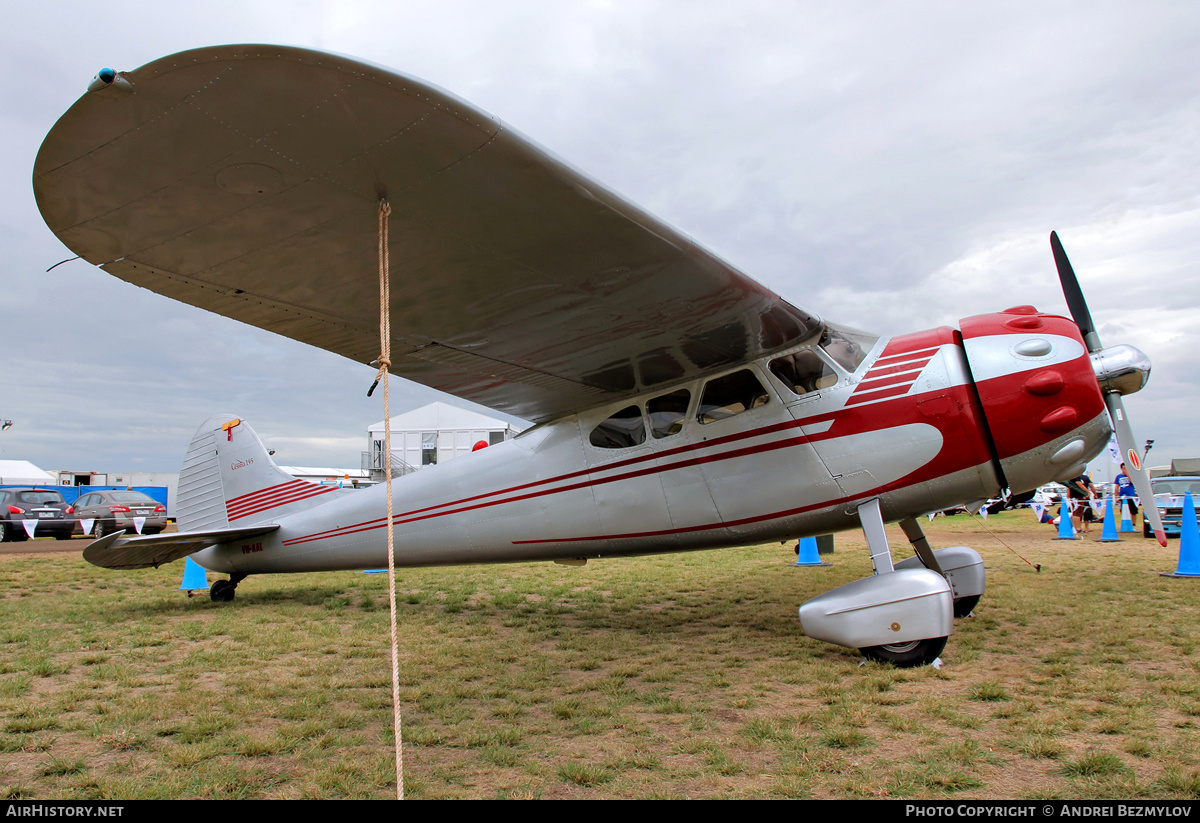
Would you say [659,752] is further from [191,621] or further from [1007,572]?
[1007,572]

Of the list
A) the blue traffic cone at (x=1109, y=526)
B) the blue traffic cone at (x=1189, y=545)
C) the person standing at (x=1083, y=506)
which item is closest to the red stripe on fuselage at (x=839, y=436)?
the blue traffic cone at (x=1189, y=545)

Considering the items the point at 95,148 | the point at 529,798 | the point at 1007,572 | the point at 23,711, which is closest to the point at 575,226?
the point at 95,148

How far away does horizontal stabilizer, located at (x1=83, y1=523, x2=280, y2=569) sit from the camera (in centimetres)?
671

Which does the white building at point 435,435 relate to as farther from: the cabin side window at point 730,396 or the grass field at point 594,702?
the cabin side window at point 730,396

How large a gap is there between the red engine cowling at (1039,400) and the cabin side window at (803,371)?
95cm

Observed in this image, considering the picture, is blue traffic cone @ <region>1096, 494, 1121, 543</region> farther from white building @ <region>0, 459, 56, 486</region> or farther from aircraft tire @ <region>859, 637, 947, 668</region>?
white building @ <region>0, 459, 56, 486</region>

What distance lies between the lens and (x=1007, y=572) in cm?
906

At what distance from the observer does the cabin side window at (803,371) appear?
4902 millimetres

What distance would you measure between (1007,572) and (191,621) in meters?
9.93

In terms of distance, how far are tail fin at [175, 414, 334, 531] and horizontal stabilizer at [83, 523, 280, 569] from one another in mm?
275

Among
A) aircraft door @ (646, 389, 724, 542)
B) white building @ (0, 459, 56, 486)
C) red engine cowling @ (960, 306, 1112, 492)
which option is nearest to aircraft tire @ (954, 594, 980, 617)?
red engine cowling @ (960, 306, 1112, 492)

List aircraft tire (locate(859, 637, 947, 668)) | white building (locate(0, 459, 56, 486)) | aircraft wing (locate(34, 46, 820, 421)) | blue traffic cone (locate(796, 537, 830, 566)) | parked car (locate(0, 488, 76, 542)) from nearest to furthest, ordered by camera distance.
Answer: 1. aircraft wing (locate(34, 46, 820, 421))
2. aircraft tire (locate(859, 637, 947, 668))
3. blue traffic cone (locate(796, 537, 830, 566))
4. parked car (locate(0, 488, 76, 542))
5. white building (locate(0, 459, 56, 486))

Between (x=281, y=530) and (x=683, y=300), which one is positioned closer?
(x=683, y=300)

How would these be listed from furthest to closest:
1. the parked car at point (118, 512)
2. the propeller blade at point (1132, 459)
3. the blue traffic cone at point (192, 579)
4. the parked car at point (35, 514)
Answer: the parked car at point (118, 512) → the parked car at point (35, 514) → the blue traffic cone at point (192, 579) → the propeller blade at point (1132, 459)
